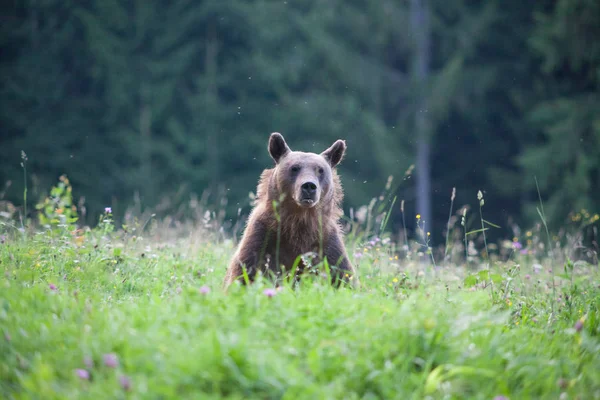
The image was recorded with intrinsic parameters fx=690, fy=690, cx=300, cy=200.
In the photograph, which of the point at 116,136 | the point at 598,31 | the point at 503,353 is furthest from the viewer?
the point at 116,136

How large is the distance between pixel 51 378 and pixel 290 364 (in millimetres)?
1192

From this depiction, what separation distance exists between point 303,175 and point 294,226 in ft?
1.55

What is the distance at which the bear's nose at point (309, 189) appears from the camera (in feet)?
19.5

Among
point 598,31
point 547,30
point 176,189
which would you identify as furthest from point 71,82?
point 598,31

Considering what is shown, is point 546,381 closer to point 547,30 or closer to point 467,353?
point 467,353

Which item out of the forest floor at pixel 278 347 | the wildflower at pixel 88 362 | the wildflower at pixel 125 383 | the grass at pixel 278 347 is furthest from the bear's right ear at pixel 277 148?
the wildflower at pixel 125 383

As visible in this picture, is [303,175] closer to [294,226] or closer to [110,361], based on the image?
[294,226]

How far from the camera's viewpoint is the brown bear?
580 cm

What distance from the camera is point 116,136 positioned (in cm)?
2383

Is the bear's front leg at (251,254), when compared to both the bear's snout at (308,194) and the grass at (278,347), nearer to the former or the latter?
the bear's snout at (308,194)

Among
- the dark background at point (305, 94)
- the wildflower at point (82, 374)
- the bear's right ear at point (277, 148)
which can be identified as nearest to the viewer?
the wildflower at point (82, 374)

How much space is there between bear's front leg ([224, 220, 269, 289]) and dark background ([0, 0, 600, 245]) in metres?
15.7

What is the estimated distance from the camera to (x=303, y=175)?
6172 millimetres

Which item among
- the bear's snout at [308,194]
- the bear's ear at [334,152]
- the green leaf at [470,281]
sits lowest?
the green leaf at [470,281]
